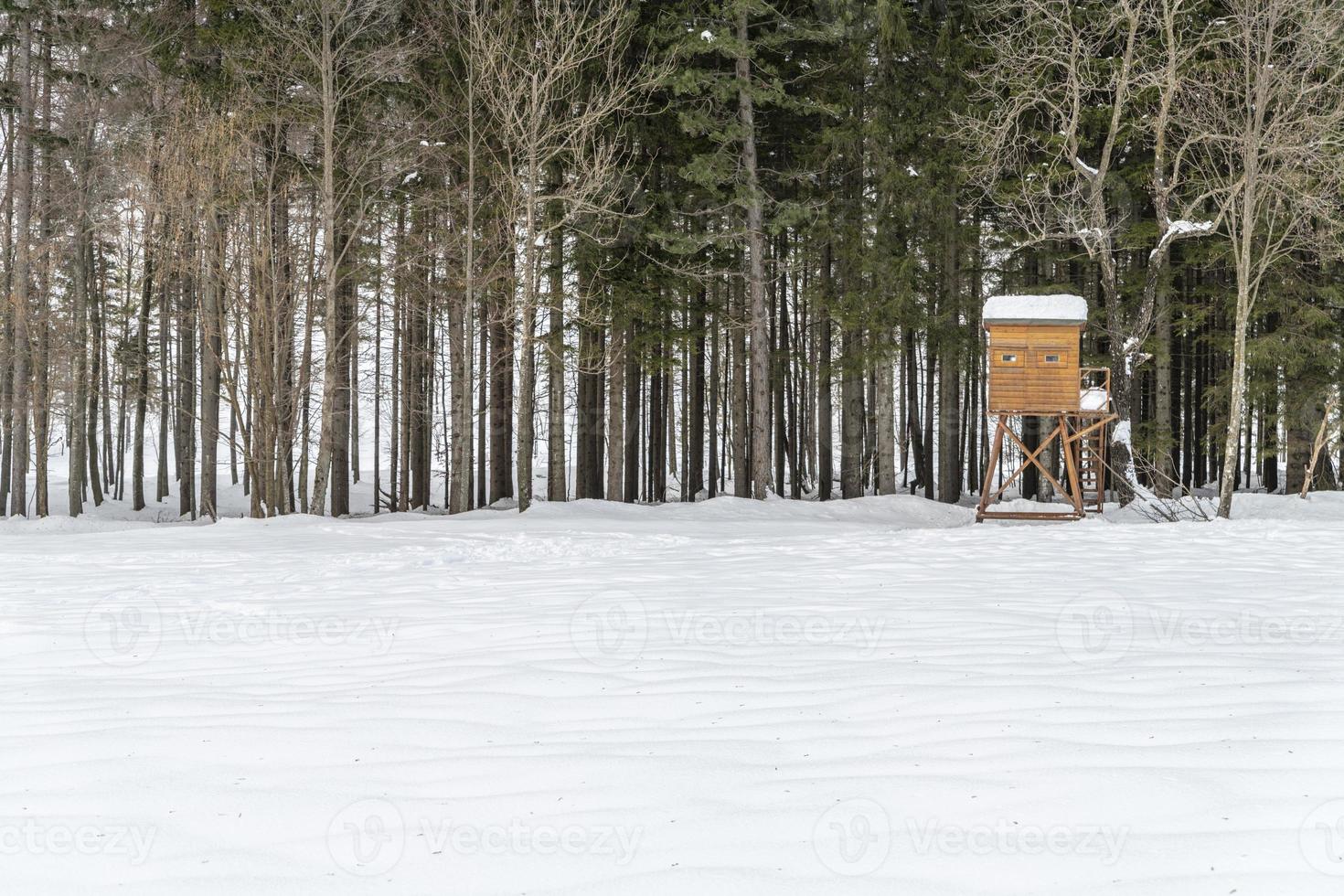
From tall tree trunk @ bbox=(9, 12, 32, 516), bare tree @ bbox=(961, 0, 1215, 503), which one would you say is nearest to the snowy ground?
bare tree @ bbox=(961, 0, 1215, 503)

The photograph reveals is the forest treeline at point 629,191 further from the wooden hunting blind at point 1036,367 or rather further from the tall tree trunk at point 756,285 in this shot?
the wooden hunting blind at point 1036,367

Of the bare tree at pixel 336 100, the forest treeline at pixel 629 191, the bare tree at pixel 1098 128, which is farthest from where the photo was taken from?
the bare tree at pixel 1098 128

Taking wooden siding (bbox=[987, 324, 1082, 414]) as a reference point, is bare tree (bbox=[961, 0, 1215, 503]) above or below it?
above

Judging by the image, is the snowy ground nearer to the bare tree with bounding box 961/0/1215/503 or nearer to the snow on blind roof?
the snow on blind roof

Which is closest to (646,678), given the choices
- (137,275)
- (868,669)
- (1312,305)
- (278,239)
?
(868,669)

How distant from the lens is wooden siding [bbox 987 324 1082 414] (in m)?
14.0

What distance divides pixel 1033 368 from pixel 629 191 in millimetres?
7937

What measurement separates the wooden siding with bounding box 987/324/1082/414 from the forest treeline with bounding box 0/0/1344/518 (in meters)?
1.95

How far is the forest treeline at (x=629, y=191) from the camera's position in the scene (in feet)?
47.4

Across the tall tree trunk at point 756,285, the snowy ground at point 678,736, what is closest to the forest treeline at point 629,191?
the tall tree trunk at point 756,285

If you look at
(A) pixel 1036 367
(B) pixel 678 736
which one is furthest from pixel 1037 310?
(B) pixel 678 736

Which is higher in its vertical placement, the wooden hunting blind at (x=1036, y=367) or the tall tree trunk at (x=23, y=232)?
the tall tree trunk at (x=23, y=232)

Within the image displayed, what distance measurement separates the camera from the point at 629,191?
17.1 m

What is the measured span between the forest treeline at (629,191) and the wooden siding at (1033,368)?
1.95 m
